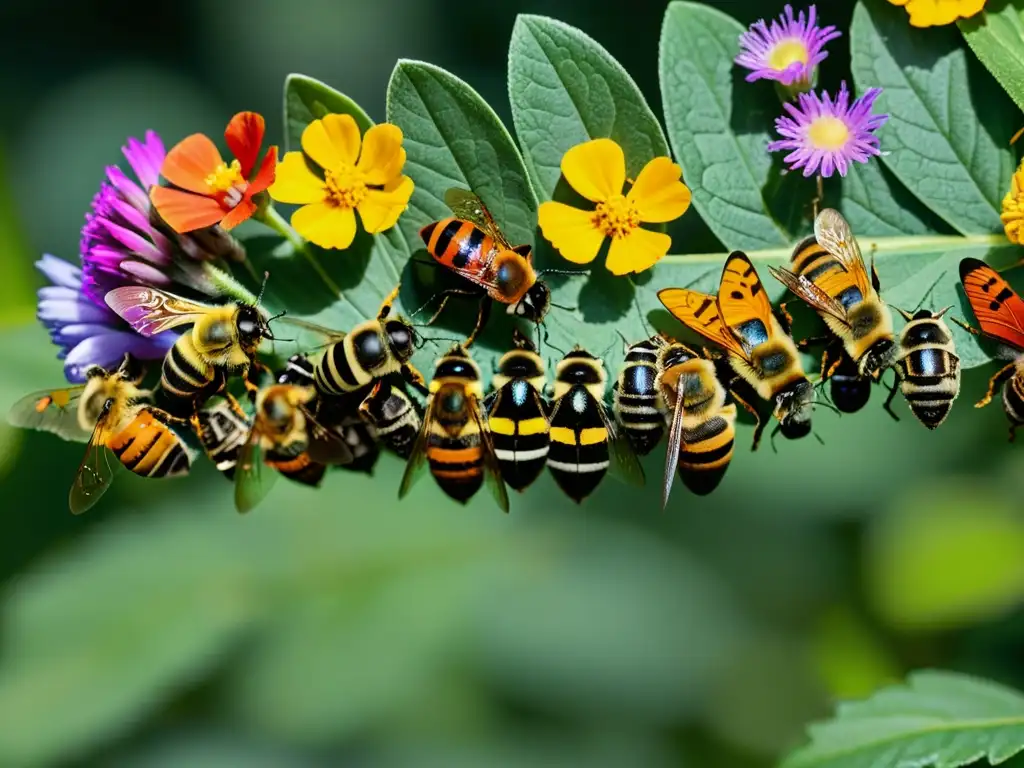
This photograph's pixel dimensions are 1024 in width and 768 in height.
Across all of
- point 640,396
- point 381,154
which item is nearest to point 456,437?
point 640,396

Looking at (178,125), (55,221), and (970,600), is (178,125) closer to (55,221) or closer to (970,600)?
(55,221)

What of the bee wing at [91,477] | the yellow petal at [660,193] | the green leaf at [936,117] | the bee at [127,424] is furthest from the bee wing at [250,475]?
the green leaf at [936,117]

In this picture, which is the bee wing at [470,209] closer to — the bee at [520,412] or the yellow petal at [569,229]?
the yellow petal at [569,229]

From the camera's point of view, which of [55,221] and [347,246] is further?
[55,221]

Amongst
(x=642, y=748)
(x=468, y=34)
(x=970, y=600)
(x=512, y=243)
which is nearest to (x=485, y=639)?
(x=642, y=748)

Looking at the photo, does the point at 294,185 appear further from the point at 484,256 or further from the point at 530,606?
the point at 530,606

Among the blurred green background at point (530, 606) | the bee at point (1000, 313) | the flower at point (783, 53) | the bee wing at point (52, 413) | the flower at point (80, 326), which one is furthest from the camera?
the blurred green background at point (530, 606)

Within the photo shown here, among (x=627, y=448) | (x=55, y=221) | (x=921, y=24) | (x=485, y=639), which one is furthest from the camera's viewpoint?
(x=55, y=221)
